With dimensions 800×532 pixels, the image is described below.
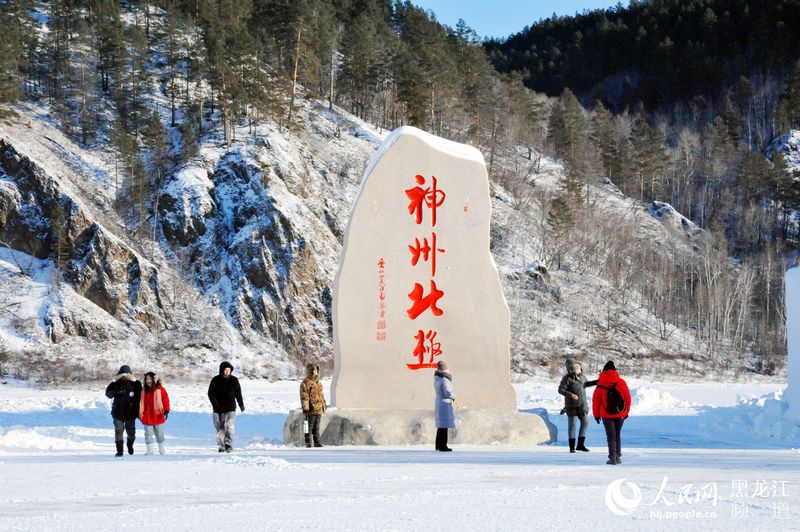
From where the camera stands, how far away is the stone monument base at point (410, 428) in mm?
13602

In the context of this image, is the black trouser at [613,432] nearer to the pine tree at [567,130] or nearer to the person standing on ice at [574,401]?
the person standing on ice at [574,401]

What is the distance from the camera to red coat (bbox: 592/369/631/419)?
10.1 meters

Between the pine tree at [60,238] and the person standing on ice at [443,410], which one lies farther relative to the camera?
the pine tree at [60,238]

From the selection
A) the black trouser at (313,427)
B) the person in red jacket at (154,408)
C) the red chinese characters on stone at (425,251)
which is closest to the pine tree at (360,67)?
the red chinese characters on stone at (425,251)

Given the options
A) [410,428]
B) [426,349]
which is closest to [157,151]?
[426,349]

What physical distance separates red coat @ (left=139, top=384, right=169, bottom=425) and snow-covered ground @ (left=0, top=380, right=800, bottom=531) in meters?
0.74

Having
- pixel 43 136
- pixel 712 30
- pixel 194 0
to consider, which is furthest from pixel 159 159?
pixel 712 30

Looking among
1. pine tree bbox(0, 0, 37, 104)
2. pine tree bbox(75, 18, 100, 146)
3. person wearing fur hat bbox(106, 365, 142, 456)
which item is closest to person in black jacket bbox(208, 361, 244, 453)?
person wearing fur hat bbox(106, 365, 142, 456)

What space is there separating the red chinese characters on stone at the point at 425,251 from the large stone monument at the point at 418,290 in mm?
18

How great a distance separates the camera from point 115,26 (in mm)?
52062

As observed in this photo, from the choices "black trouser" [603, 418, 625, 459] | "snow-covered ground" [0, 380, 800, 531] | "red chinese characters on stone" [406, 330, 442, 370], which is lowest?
"snow-covered ground" [0, 380, 800, 531]

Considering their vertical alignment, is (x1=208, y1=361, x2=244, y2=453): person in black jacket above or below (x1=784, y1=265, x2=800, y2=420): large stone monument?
below

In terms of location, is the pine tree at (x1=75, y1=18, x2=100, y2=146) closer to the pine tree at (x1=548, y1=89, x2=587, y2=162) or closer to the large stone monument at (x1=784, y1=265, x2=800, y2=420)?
the pine tree at (x1=548, y1=89, x2=587, y2=162)

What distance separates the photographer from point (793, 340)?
17.0m
